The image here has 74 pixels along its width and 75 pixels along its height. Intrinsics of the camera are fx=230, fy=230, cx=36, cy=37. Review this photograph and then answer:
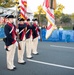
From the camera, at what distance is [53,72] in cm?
697

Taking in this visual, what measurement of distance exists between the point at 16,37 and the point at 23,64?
108 centimetres

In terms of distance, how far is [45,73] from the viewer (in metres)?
6.85

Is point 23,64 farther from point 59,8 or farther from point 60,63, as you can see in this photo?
point 59,8

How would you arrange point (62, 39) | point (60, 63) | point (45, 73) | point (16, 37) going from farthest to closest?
point (62, 39)
point (60, 63)
point (16, 37)
point (45, 73)

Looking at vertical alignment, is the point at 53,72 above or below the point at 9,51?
below

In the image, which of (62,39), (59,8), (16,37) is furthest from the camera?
(59,8)

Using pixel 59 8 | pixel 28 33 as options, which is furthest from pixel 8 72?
pixel 59 8

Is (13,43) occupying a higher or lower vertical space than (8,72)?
higher

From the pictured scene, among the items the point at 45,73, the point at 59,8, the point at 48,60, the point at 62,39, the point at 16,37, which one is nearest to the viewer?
the point at 45,73

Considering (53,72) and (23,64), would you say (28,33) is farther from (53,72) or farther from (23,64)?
(53,72)

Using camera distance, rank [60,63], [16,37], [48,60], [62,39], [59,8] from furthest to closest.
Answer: [59,8]
[62,39]
[48,60]
[60,63]
[16,37]

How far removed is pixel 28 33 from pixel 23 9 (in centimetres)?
161

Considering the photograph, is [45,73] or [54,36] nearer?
[45,73]

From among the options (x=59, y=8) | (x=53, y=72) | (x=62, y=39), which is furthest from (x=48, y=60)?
(x=59, y=8)
